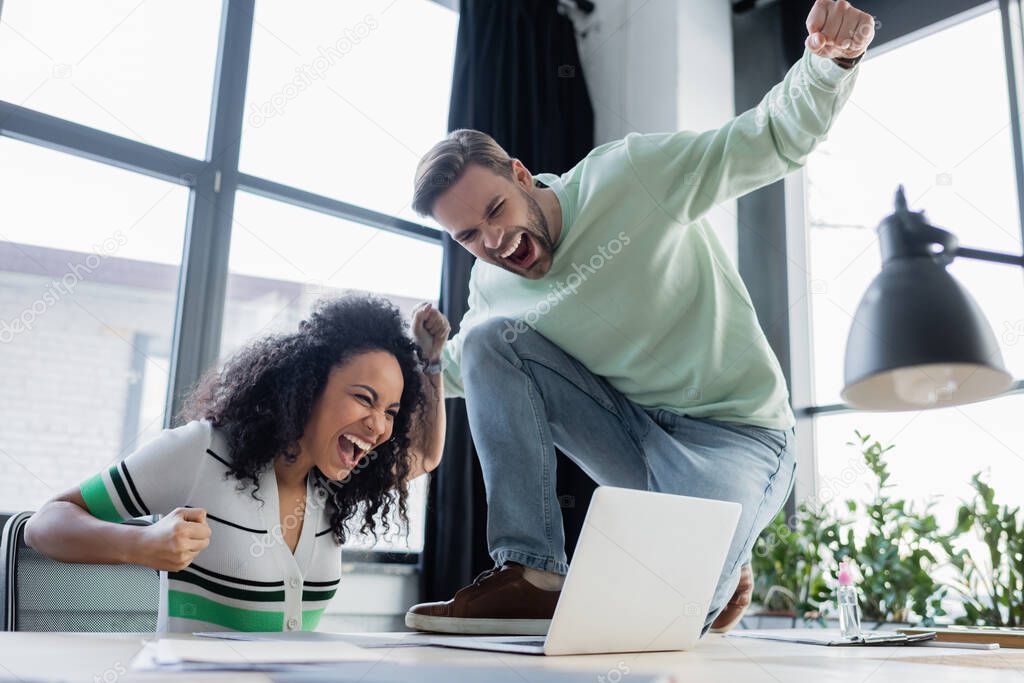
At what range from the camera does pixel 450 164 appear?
1618mm

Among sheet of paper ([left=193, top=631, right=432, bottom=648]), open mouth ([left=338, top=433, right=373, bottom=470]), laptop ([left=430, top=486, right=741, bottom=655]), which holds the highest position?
open mouth ([left=338, top=433, right=373, bottom=470])

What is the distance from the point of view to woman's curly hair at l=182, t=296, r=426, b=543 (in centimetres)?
146

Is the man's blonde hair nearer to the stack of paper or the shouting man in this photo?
the shouting man

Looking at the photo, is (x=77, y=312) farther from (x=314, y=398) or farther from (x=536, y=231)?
(x=536, y=231)

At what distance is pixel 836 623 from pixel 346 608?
1432mm

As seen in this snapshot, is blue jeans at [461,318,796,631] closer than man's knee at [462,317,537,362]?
Yes

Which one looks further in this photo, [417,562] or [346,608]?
[417,562]

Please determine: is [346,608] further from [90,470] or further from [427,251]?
[427,251]

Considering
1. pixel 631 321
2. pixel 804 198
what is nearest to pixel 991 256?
pixel 631 321

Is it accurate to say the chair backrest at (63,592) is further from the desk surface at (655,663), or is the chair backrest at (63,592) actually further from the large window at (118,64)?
the large window at (118,64)

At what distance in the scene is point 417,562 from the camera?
2.77 metres

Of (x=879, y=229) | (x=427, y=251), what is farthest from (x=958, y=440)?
(x=427, y=251)

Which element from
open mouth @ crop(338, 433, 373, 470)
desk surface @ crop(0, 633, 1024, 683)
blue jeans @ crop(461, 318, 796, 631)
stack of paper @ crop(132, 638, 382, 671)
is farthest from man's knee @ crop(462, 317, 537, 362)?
stack of paper @ crop(132, 638, 382, 671)

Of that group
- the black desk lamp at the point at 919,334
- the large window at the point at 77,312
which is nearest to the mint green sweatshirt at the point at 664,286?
the black desk lamp at the point at 919,334
